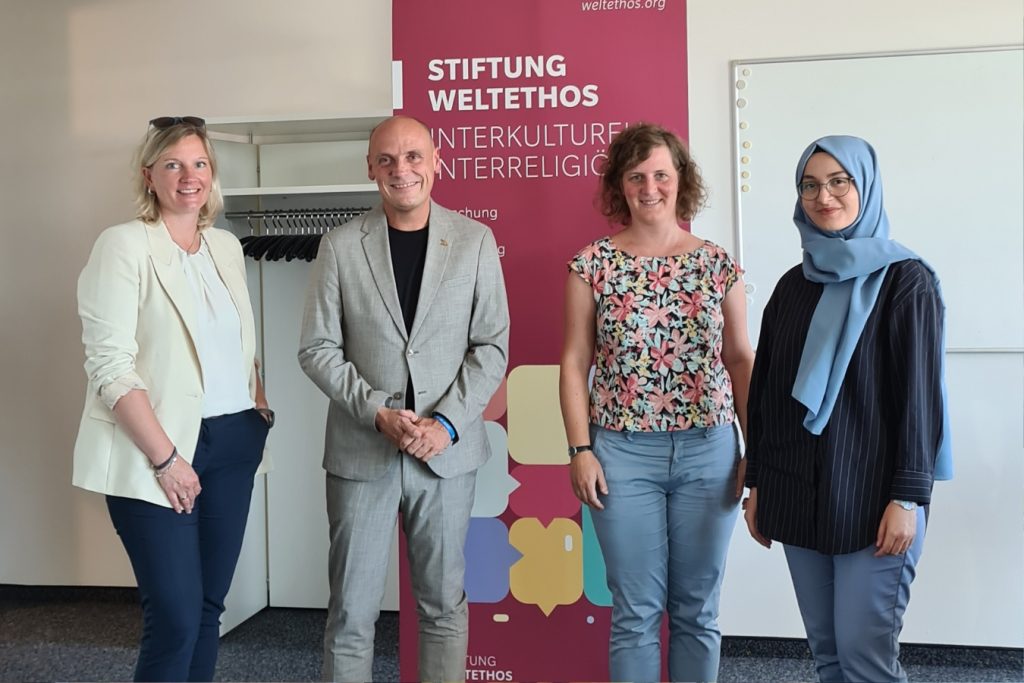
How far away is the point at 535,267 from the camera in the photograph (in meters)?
2.77

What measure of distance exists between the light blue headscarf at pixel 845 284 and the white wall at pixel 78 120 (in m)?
2.12

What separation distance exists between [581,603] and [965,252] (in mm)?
1795

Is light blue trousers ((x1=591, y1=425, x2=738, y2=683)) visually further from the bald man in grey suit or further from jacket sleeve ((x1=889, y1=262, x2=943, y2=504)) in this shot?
jacket sleeve ((x1=889, y1=262, x2=943, y2=504))

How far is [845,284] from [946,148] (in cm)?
160

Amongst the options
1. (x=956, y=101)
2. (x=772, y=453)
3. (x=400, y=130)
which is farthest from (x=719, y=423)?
(x=956, y=101)

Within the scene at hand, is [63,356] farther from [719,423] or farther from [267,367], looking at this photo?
[719,423]

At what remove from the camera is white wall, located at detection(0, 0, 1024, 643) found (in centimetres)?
357

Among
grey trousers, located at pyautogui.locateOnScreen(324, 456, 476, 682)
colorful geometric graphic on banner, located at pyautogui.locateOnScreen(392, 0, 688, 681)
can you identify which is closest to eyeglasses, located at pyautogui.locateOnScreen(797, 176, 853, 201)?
colorful geometric graphic on banner, located at pyautogui.locateOnScreen(392, 0, 688, 681)

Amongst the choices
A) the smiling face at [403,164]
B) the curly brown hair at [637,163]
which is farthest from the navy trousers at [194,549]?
the curly brown hair at [637,163]

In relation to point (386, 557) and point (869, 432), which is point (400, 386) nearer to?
point (386, 557)

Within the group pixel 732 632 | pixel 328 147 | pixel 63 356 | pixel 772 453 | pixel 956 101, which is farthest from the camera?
pixel 63 356

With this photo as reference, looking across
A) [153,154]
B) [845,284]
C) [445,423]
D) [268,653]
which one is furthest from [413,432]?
[268,653]

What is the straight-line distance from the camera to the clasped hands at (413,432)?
6.97 feet

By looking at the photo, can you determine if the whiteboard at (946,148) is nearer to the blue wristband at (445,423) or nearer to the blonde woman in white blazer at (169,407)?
the blue wristband at (445,423)
